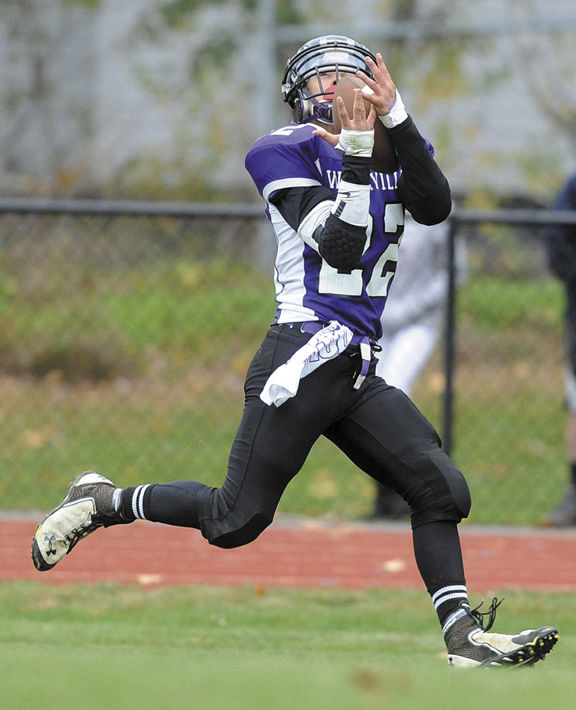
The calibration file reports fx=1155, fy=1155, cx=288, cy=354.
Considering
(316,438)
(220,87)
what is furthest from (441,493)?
→ (220,87)

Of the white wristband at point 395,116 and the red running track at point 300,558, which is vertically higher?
the white wristband at point 395,116

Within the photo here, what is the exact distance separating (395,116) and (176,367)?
4.86 m

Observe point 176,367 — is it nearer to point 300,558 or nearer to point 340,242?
point 300,558

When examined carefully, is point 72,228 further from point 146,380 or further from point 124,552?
point 124,552

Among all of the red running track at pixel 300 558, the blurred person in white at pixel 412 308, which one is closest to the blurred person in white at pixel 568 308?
the red running track at pixel 300 558

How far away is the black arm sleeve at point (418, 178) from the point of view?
141 inches

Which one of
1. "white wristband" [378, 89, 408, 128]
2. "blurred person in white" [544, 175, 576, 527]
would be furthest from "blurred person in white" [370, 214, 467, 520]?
"white wristband" [378, 89, 408, 128]

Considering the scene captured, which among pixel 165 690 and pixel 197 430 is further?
pixel 197 430

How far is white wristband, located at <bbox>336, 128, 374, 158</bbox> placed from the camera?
3.43m

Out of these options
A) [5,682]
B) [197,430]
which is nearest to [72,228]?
[197,430]

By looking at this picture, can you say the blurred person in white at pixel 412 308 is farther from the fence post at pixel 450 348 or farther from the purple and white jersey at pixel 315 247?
the purple and white jersey at pixel 315 247

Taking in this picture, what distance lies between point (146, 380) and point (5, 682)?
5819mm

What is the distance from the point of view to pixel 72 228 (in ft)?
24.5

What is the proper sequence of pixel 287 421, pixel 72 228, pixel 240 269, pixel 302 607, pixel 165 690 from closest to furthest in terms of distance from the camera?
pixel 165 690 → pixel 287 421 → pixel 302 607 → pixel 72 228 → pixel 240 269
